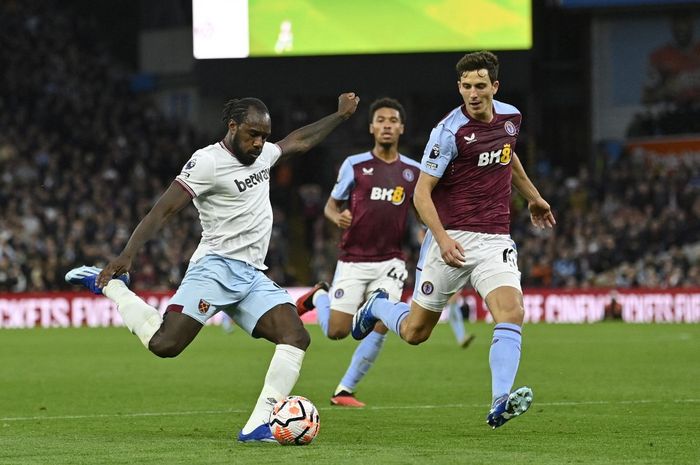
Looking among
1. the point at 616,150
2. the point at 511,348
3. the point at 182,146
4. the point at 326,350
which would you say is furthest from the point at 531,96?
the point at 511,348

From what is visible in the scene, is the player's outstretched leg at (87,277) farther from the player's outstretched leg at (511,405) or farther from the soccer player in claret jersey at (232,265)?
the player's outstretched leg at (511,405)

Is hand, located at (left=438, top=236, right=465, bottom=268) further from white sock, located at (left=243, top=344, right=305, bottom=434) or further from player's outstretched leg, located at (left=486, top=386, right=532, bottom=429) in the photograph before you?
white sock, located at (left=243, top=344, right=305, bottom=434)

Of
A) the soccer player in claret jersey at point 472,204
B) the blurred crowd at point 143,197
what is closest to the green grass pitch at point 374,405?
the soccer player in claret jersey at point 472,204

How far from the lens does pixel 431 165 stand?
32.0 feet

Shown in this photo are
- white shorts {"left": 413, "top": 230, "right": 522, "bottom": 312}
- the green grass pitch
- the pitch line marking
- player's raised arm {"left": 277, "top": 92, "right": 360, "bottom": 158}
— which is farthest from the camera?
the pitch line marking

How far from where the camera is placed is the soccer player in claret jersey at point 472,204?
9539 millimetres

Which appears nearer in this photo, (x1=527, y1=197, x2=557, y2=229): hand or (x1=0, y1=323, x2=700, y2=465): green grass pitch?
(x1=0, y1=323, x2=700, y2=465): green grass pitch

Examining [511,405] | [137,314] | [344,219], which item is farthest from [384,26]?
[511,405]

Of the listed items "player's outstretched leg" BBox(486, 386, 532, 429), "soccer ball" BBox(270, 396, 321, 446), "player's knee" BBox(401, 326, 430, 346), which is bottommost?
"soccer ball" BBox(270, 396, 321, 446)

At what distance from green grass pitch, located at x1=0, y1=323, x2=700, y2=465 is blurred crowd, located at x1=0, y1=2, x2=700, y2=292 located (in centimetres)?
915

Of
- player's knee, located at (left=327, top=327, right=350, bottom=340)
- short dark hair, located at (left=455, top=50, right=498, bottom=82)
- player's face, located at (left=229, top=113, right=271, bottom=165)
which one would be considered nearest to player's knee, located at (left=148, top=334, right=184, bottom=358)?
player's face, located at (left=229, top=113, right=271, bottom=165)

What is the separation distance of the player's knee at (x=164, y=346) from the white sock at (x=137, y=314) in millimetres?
74

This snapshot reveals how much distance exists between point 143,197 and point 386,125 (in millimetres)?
24466

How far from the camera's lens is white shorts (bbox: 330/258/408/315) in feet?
43.6
